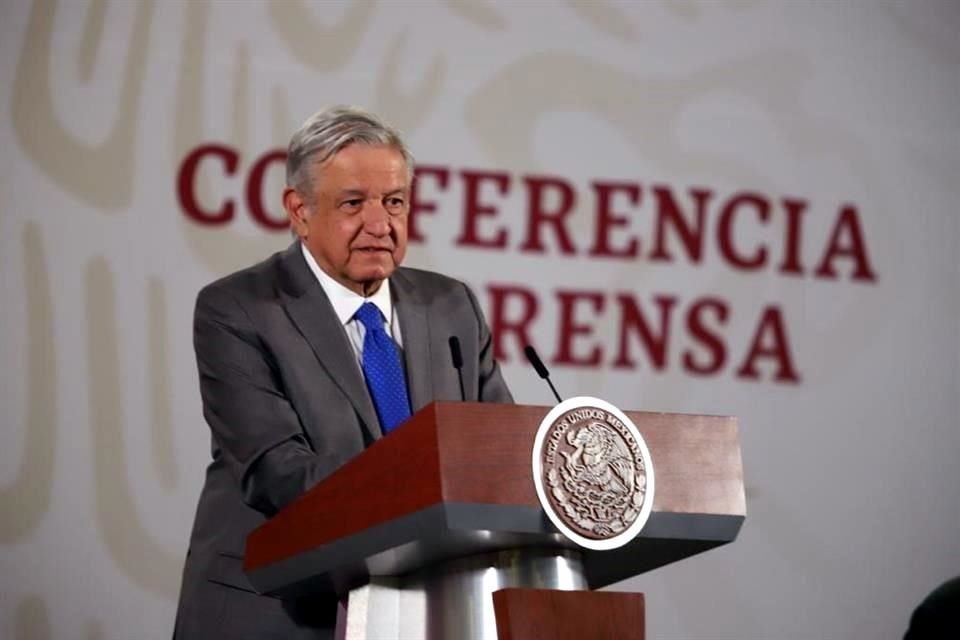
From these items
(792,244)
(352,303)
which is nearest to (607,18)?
(792,244)

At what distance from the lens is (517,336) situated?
4508mm

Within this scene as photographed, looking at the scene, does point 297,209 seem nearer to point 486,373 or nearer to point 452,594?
Result: point 486,373

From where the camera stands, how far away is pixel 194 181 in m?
4.36

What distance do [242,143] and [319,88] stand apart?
0.28 m

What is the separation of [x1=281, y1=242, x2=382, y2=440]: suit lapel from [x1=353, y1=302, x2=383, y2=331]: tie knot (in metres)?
0.06

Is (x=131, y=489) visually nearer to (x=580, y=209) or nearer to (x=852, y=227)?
(x=580, y=209)

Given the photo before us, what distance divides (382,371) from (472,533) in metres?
0.73

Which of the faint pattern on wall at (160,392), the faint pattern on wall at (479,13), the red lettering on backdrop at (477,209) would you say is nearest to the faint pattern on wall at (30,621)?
the faint pattern on wall at (160,392)

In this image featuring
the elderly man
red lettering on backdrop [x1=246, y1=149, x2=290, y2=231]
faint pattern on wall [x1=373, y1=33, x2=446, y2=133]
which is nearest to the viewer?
the elderly man

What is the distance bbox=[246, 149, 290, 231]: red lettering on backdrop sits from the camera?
14.4 feet

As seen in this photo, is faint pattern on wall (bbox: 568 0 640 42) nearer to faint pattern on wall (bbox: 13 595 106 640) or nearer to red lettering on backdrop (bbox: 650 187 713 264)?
red lettering on backdrop (bbox: 650 187 713 264)

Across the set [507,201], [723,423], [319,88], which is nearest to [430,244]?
[507,201]

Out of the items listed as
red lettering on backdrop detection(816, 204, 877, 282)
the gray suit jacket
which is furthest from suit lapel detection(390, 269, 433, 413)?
red lettering on backdrop detection(816, 204, 877, 282)

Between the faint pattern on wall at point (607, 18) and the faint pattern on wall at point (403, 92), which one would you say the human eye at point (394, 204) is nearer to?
the faint pattern on wall at point (403, 92)
